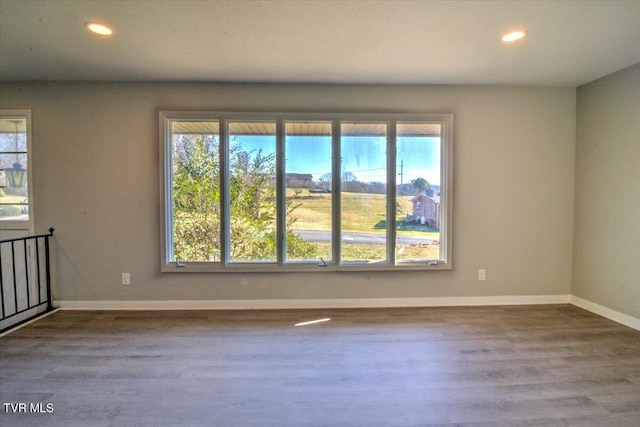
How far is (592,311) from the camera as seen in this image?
10.8ft

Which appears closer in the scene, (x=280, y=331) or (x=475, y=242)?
(x=280, y=331)

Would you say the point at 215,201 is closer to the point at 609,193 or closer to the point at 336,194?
the point at 336,194

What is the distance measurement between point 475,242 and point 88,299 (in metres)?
4.53

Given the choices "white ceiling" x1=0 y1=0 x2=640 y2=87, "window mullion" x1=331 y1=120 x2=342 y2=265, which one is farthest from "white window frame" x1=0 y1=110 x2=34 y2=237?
"window mullion" x1=331 y1=120 x2=342 y2=265

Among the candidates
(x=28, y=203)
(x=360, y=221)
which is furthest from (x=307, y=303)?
(x=28, y=203)

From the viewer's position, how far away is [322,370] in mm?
2176

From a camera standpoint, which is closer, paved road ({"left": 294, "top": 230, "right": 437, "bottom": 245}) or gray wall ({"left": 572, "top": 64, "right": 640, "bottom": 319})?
gray wall ({"left": 572, "top": 64, "right": 640, "bottom": 319})

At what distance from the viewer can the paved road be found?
3.49m

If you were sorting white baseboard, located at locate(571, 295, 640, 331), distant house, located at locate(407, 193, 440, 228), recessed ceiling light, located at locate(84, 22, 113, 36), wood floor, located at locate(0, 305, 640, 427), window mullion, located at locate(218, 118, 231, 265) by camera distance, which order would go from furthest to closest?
distant house, located at locate(407, 193, 440, 228)
window mullion, located at locate(218, 118, 231, 265)
white baseboard, located at locate(571, 295, 640, 331)
recessed ceiling light, located at locate(84, 22, 113, 36)
wood floor, located at locate(0, 305, 640, 427)

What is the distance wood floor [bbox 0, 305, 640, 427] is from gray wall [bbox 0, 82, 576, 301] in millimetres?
371

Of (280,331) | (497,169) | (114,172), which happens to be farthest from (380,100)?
(114,172)

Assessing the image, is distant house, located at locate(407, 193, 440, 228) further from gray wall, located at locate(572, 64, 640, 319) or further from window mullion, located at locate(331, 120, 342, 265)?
gray wall, located at locate(572, 64, 640, 319)

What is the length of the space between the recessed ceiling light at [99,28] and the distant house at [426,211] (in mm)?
3276

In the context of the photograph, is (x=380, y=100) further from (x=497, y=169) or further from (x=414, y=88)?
(x=497, y=169)
